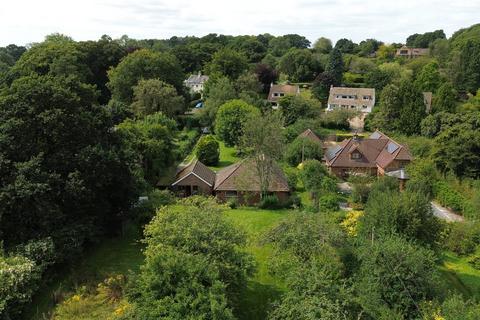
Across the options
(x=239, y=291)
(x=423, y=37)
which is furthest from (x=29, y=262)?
(x=423, y=37)

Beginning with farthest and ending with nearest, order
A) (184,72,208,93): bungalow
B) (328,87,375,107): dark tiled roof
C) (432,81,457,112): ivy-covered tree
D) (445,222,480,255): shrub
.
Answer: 1. (184,72,208,93): bungalow
2. (328,87,375,107): dark tiled roof
3. (432,81,457,112): ivy-covered tree
4. (445,222,480,255): shrub

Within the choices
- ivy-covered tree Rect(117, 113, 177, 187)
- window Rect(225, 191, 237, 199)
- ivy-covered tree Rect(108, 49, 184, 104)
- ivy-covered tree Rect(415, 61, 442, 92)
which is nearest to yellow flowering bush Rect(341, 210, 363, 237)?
window Rect(225, 191, 237, 199)

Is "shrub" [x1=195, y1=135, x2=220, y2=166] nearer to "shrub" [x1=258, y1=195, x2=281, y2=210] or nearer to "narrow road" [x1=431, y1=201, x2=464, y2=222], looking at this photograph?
"shrub" [x1=258, y1=195, x2=281, y2=210]

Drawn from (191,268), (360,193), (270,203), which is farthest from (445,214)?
(191,268)

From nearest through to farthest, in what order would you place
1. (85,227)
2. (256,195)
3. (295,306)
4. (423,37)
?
(295,306) < (85,227) < (256,195) < (423,37)

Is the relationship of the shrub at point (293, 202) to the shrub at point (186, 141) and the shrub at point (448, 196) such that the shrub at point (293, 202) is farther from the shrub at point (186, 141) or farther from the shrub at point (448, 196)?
the shrub at point (186, 141)

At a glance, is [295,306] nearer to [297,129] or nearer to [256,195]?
[256,195]

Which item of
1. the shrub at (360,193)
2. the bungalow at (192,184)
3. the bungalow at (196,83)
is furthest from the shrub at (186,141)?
the bungalow at (196,83)
